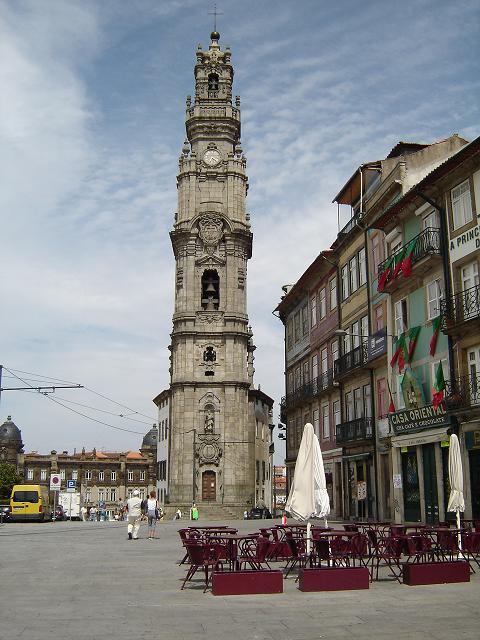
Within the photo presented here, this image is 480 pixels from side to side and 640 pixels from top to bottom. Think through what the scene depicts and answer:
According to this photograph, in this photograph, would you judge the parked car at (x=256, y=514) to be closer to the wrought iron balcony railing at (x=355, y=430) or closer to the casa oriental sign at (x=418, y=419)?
the wrought iron balcony railing at (x=355, y=430)

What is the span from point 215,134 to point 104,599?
59.0 metres

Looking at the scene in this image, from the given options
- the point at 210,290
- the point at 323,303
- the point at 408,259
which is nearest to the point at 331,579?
the point at 408,259

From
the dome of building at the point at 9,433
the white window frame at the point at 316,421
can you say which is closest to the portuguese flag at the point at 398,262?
the white window frame at the point at 316,421

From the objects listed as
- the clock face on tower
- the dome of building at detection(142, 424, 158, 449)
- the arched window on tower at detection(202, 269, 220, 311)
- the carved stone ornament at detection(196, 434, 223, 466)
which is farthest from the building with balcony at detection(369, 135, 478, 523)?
the dome of building at detection(142, 424, 158, 449)

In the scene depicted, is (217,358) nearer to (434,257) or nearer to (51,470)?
(434,257)

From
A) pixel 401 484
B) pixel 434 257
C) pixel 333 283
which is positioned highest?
pixel 333 283

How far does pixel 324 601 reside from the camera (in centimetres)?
1075

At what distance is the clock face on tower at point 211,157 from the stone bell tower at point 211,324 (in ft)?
0.29

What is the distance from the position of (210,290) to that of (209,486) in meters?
16.2

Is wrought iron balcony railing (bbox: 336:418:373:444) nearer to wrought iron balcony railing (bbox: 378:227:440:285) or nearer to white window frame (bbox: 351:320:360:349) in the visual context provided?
white window frame (bbox: 351:320:360:349)

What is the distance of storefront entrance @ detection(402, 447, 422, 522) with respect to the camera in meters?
26.7

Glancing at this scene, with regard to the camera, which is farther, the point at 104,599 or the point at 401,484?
the point at 401,484

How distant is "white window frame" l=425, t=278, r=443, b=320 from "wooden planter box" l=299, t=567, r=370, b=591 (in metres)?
14.8

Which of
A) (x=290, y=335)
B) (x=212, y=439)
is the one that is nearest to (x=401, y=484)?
(x=290, y=335)
